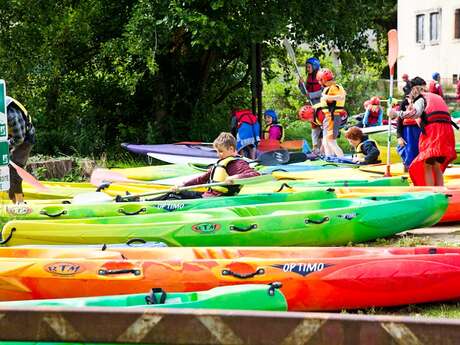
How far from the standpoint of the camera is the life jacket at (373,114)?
18.2 metres

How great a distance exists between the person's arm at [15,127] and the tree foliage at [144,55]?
4.81 meters

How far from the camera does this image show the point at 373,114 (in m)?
18.3

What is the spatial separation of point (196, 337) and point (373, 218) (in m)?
5.24

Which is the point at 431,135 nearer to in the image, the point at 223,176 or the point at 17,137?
the point at 223,176

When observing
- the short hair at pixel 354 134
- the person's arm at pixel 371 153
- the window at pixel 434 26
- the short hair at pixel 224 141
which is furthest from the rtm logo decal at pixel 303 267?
the window at pixel 434 26

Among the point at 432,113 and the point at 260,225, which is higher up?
the point at 432,113

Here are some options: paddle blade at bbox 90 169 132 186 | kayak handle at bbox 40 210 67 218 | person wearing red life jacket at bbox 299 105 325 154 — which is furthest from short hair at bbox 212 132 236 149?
person wearing red life jacket at bbox 299 105 325 154

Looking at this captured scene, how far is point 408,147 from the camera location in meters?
10.8

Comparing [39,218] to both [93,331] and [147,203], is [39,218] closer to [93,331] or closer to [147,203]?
[147,203]

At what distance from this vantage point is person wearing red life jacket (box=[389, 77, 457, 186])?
9.45 m

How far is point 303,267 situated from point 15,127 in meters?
4.30

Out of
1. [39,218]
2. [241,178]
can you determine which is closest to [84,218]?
[39,218]

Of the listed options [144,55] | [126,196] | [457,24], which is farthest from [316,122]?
[457,24]

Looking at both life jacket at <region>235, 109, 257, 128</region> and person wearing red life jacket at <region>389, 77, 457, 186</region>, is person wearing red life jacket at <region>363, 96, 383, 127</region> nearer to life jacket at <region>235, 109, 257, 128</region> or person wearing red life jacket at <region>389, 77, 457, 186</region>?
life jacket at <region>235, 109, 257, 128</region>
